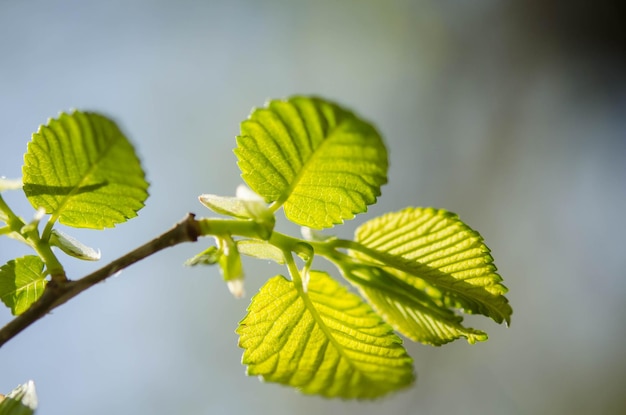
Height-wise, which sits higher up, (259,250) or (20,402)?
(259,250)

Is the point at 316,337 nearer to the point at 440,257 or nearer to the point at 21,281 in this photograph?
the point at 440,257

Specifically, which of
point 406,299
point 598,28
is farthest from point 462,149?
point 406,299

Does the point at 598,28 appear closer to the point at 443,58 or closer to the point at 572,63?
the point at 572,63

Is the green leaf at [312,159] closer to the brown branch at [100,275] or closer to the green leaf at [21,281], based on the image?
the brown branch at [100,275]

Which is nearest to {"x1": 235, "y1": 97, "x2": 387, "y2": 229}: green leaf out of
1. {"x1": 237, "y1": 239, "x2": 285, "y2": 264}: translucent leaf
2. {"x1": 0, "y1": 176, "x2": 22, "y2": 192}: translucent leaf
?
{"x1": 237, "y1": 239, "x2": 285, "y2": 264}: translucent leaf

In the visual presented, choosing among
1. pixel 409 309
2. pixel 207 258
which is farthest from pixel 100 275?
pixel 409 309
